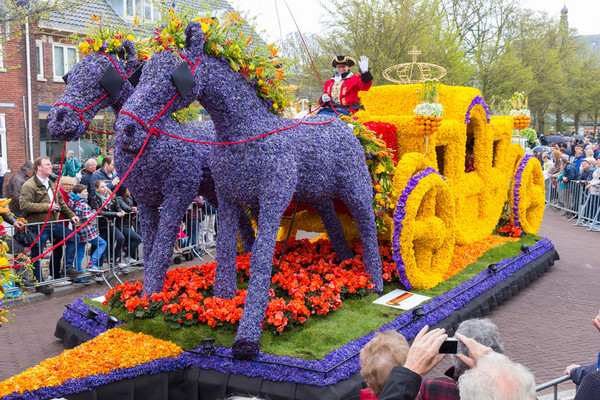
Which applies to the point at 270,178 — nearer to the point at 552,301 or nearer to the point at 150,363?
the point at 150,363

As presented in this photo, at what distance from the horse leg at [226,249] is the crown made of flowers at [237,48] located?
1.12 metres

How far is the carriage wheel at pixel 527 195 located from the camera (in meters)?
10.6

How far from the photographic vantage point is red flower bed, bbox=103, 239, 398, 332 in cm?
558

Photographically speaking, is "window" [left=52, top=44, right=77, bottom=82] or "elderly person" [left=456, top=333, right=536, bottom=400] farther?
"window" [left=52, top=44, right=77, bottom=82]

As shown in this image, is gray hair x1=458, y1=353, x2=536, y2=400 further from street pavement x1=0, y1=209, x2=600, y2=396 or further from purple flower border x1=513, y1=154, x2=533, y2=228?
purple flower border x1=513, y1=154, x2=533, y2=228

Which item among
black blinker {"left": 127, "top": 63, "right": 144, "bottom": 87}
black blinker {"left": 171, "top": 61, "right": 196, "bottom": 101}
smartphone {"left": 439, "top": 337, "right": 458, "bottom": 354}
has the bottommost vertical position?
smartphone {"left": 439, "top": 337, "right": 458, "bottom": 354}

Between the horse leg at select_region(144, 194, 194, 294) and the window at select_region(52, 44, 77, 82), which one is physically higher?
the window at select_region(52, 44, 77, 82)

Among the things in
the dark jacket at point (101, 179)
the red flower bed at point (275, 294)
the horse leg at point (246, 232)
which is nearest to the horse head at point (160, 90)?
the red flower bed at point (275, 294)

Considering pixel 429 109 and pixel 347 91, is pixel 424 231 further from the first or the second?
pixel 347 91

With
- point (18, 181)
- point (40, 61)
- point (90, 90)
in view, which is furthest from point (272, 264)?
point (40, 61)

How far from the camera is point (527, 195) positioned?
10.8m

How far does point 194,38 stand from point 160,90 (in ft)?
1.84

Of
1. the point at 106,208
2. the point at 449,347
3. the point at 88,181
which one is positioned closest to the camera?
the point at 449,347

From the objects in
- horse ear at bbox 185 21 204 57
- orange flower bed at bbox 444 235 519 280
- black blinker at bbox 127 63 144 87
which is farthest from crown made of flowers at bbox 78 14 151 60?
orange flower bed at bbox 444 235 519 280
